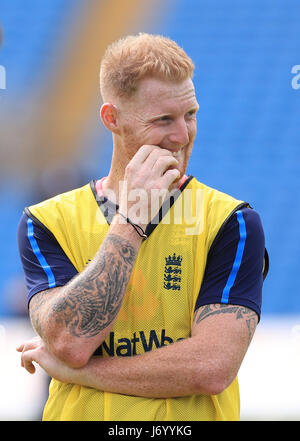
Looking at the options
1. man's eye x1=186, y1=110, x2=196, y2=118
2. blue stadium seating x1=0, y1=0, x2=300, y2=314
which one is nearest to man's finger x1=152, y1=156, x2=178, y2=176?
man's eye x1=186, y1=110, x2=196, y2=118

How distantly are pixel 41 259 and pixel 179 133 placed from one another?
54cm

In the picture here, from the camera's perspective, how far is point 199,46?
502cm

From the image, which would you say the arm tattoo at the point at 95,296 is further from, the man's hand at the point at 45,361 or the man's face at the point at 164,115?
the man's face at the point at 164,115

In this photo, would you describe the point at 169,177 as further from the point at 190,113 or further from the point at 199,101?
the point at 199,101

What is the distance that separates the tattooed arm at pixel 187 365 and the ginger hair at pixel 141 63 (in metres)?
0.68

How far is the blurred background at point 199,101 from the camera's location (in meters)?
4.52

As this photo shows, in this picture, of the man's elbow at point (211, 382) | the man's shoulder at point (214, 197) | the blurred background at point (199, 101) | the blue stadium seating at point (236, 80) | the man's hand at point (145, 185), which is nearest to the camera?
the man's elbow at point (211, 382)

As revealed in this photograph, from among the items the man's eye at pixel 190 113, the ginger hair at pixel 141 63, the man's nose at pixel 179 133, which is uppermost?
the ginger hair at pixel 141 63

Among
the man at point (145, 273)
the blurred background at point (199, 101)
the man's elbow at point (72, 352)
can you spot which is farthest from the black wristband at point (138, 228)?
the blurred background at point (199, 101)

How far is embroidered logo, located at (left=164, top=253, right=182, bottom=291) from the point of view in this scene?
5.92ft

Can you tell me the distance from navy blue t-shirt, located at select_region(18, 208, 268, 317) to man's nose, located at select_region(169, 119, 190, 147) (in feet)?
0.86

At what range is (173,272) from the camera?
1.81 meters

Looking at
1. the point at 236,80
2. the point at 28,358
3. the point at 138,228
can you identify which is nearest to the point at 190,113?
the point at 138,228

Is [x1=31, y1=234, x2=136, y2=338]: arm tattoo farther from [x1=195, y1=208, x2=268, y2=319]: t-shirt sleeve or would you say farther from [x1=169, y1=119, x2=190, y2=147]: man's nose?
[x1=169, y1=119, x2=190, y2=147]: man's nose
